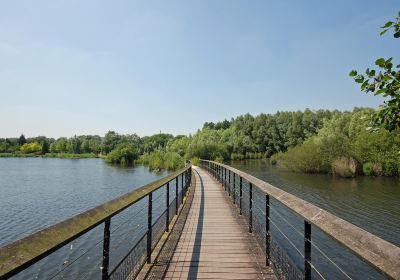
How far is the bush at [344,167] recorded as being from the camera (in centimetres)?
2963

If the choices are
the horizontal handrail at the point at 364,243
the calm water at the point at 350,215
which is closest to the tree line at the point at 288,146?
the horizontal handrail at the point at 364,243

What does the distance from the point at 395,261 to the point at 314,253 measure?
8974 mm

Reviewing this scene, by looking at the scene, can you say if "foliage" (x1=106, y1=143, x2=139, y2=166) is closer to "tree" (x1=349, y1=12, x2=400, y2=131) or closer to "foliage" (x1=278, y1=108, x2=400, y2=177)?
"foliage" (x1=278, y1=108, x2=400, y2=177)

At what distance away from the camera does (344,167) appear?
1178 inches

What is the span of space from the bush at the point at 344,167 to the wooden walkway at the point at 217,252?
25563 mm

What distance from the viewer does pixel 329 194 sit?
19.3 metres

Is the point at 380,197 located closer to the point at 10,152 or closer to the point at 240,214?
the point at 240,214

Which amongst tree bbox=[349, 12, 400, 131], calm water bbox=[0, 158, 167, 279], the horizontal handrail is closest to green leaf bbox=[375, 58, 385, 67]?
tree bbox=[349, 12, 400, 131]

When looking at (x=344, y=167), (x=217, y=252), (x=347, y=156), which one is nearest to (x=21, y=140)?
(x=347, y=156)

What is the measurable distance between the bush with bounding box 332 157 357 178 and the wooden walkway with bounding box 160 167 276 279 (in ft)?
83.9

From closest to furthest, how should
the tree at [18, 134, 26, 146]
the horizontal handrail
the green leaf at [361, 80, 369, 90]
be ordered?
1. the horizontal handrail
2. the green leaf at [361, 80, 369, 90]
3. the tree at [18, 134, 26, 146]

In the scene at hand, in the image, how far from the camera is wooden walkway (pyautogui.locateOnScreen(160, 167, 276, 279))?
12.9 ft

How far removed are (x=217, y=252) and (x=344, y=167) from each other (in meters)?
28.7

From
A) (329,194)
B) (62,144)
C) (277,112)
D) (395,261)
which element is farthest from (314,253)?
(62,144)
